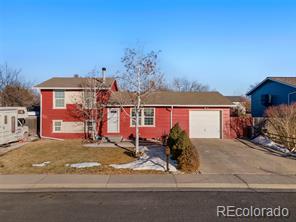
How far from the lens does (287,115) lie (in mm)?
21484

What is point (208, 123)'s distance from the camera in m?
28.1

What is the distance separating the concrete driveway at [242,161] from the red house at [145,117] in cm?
642

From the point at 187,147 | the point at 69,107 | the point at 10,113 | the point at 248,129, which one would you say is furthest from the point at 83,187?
the point at 248,129

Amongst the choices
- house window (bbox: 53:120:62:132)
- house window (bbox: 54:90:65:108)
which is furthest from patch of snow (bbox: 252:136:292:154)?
house window (bbox: 54:90:65:108)

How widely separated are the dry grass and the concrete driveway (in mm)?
3689

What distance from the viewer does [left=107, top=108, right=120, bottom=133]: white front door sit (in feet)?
91.9

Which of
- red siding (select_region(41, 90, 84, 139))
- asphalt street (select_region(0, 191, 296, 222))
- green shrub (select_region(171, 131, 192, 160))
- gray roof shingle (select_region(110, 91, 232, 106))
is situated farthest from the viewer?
red siding (select_region(41, 90, 84, 139))

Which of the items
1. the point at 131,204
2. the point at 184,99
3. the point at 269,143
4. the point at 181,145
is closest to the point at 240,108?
the point at 184,99

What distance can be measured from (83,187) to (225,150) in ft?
36.2

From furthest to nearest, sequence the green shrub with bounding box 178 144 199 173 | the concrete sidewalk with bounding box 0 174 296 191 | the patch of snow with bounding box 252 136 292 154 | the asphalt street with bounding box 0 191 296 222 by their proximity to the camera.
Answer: the patch of snow with bounding box 252 136 292 154, the green shrub with bounding box 178 144 199 173, the concrete sidewalk with bounding box 0 174 296 191, the asphalt street with bounding box 0 191 296 222

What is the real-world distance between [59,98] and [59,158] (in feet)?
40.6

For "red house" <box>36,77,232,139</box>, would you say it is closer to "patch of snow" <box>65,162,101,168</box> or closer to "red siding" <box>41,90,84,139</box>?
"red siding" <box>41,90,84,139</box>

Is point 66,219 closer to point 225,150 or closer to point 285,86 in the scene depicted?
point 225,150

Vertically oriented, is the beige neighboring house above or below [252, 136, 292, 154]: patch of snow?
above
